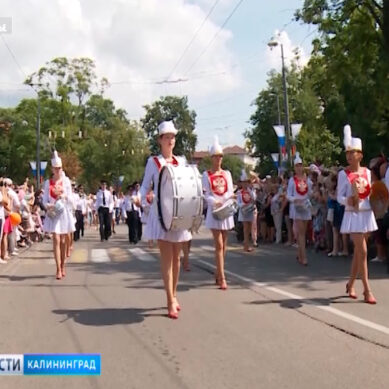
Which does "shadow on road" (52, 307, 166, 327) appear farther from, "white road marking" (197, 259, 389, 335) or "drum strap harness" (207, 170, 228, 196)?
"drum strap harness" (207, 170, 228, 196)

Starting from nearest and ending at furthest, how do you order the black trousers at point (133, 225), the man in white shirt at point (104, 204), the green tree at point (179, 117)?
the black trousers at point (133, 225)
the man in white shirt at point (104, 204)
the green tree at point (179, 117)

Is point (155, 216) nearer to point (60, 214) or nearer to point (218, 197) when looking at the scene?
point (218, 197)

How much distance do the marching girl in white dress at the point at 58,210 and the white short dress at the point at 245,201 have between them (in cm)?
580

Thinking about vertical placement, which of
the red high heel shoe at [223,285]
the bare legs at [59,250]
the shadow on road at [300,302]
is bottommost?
the shadow on road at [300,302]

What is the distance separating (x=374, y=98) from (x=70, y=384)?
14083 millimetres

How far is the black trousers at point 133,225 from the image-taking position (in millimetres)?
21266

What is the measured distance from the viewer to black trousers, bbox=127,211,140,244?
2127cm

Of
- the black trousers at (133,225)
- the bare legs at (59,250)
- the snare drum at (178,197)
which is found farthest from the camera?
the black trousers at (133,225)

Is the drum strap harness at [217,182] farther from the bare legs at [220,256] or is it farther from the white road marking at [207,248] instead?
the white road marking at [207,248]

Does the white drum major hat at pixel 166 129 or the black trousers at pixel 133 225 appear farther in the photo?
the black trousers at pixel 133 225

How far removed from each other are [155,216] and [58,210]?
12.7ft

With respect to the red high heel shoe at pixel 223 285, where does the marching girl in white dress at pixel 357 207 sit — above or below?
above
